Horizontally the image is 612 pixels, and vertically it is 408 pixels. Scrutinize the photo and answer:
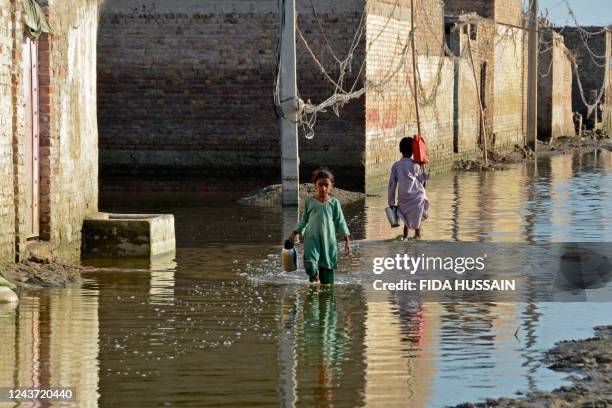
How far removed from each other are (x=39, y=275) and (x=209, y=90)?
12.2m

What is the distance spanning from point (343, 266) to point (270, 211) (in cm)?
681

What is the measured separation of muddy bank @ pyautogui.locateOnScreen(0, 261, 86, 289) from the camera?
1277 centimetres

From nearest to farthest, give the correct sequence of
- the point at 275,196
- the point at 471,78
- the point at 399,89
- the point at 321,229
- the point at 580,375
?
the point at 580,375
the point at 321,229
the point at 275,196
the point at 399,89
the point at 471,78

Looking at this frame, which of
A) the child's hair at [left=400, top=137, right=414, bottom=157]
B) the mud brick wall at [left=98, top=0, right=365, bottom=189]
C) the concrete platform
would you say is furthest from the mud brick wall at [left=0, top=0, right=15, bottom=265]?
the mud brick wall at [left=98, top=0, right=365, bottom=189]

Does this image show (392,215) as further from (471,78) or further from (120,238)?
(471,78)

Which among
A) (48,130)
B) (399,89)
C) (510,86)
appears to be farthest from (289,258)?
(510,86)

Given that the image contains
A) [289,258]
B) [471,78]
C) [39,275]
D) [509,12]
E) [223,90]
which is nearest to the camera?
[289,258]

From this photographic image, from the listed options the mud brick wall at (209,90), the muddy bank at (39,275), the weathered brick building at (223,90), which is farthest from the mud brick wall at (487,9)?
the muddy bank at (39,275)

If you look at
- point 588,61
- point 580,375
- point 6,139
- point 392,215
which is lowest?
point 580,375

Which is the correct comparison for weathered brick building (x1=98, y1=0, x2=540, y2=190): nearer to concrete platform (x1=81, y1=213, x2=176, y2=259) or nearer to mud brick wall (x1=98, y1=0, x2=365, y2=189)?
mud brick wall (x1=98, y1=0, x2=365, y2=189)

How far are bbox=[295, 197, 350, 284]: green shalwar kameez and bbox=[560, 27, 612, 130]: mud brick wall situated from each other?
37.7 meters

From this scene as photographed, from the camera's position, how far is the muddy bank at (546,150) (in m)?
32.6

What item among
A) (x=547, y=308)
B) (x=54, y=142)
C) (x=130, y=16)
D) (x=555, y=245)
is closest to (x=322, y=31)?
(x=130, y=16)

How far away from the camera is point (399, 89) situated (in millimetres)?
27703
